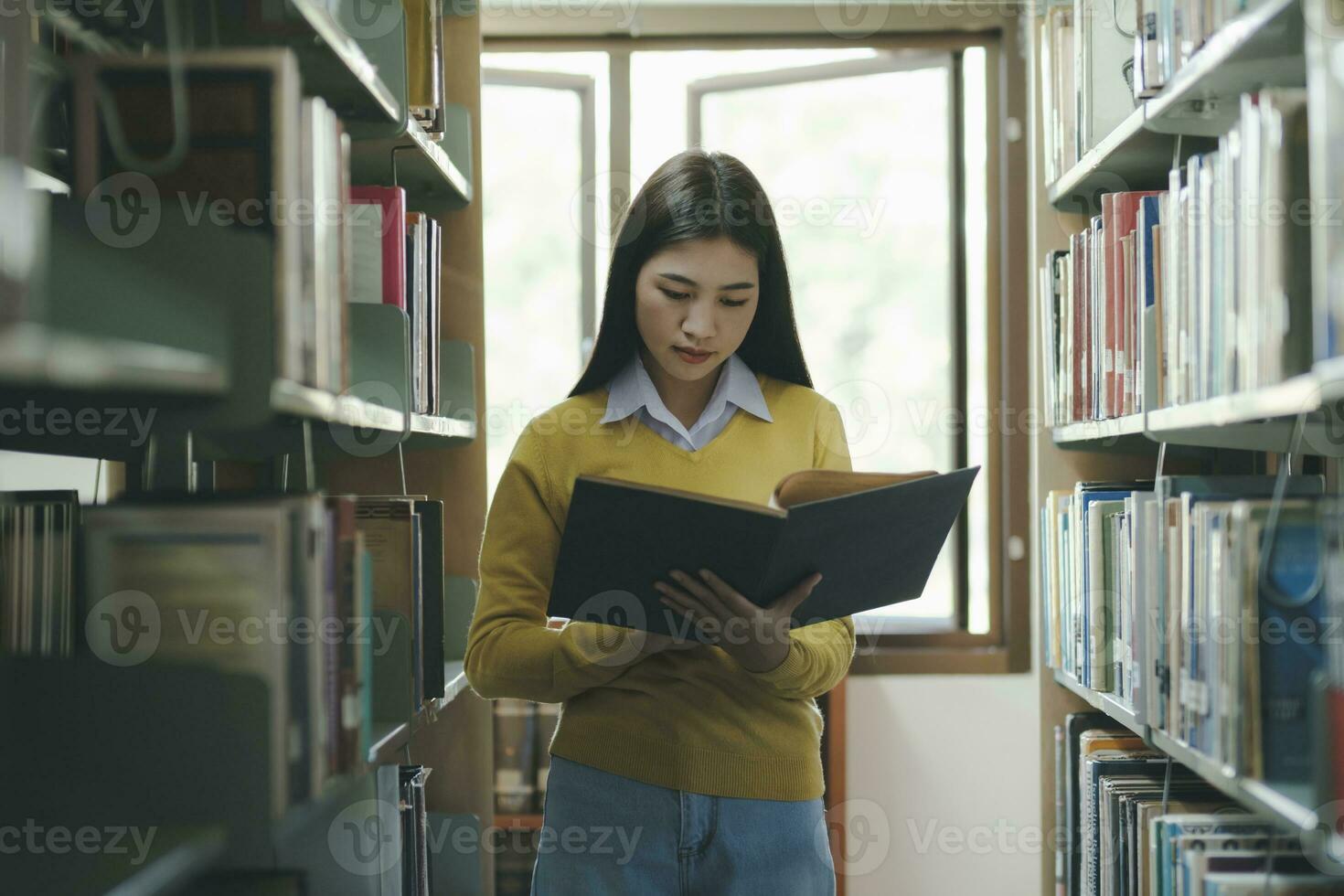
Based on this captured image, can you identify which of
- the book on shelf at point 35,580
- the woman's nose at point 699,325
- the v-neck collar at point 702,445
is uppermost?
the woman's nose at point 699,325

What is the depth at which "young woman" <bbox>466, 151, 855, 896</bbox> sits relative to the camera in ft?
4.06

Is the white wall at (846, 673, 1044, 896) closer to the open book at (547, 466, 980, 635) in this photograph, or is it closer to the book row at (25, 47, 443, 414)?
the open book at (547, 466, 980, 635)

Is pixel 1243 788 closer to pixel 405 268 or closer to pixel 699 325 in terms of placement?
pixel 699 325

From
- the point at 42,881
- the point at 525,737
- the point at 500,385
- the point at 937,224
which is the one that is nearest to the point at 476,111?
the point at 500,385

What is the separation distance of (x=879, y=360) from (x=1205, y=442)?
4.32 ft

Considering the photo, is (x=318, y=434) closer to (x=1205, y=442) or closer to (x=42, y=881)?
(x=42, y=881)

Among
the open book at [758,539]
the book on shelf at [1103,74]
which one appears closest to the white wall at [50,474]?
the open book at [758,539]

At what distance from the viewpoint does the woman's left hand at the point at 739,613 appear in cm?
114

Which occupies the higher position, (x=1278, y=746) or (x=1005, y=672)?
(x=1278, y=746)

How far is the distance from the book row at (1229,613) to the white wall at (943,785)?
0.98 metres

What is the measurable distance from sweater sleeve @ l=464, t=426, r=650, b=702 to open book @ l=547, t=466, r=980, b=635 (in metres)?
0.07

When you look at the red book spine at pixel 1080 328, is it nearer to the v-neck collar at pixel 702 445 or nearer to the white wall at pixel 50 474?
the v-neck collar at pixel 702 445

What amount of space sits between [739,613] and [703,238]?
0.44 meters

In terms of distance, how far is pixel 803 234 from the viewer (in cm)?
259
